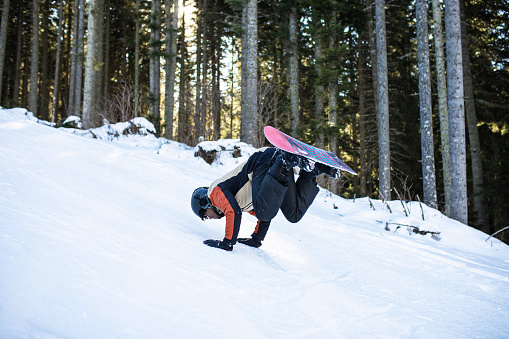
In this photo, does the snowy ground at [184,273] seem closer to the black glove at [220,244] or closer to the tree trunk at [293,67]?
the black glove at [220,244]

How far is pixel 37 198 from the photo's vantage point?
2826mm

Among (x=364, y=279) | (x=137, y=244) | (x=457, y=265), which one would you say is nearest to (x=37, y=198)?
(x=137, y=244)

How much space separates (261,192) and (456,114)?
7.61m

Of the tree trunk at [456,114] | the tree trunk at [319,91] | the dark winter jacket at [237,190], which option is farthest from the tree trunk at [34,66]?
the tree trunk at [456,114]

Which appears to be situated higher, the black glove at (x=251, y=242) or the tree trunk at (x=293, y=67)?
the tree trunk at (x=293, y=67)

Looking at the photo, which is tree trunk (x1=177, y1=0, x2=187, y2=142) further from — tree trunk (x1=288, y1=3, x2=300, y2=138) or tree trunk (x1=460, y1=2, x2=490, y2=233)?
tree trunk (x1=460, y1=2, x2=490, y2=233)

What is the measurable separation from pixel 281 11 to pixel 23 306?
1618 centimetres

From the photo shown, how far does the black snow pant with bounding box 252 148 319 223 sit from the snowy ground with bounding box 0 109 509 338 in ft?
1.56

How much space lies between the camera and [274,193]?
9.36ft

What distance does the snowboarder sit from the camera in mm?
2844

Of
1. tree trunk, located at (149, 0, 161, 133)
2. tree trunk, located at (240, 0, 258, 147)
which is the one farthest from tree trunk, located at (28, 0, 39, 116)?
tree trunk, located at (240, 0, 258, 147)

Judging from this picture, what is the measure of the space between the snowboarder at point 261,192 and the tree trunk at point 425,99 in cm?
Result: 899

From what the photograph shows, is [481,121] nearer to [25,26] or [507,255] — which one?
[507,255]

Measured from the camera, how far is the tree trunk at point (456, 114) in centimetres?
821
